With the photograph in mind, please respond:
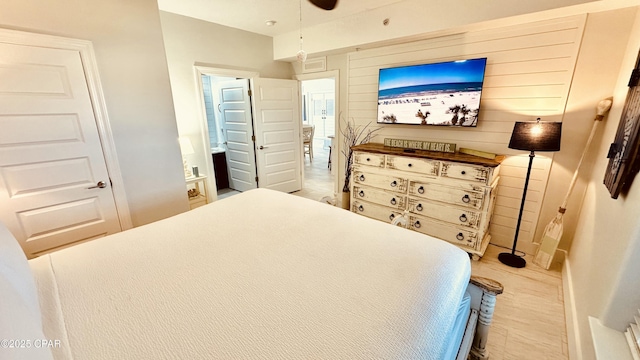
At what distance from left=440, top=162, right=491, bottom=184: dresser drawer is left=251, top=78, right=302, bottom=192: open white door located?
2.55 metres

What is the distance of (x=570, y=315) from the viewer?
5.65 feet

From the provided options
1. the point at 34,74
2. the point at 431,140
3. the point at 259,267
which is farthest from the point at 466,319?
the point at 34,74

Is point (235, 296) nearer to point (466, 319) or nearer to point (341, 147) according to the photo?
point (466, 319)

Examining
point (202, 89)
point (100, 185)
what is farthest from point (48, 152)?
point (202, 89)

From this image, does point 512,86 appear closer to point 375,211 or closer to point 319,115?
point 375,211

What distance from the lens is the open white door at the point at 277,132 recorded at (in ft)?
12.6

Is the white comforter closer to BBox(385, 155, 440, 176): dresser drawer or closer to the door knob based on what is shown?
the door knob

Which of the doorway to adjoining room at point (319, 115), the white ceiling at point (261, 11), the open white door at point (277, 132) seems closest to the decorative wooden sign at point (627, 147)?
the white ceiling at point (261, 11)

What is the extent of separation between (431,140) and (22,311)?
3207 millimetres

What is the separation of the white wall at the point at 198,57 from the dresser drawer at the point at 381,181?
2035mm

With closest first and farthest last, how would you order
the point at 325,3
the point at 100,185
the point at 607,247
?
the point at 607,247 → the point at 325,3 → the point at 100,185

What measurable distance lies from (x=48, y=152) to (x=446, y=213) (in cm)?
339

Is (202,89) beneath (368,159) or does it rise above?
above

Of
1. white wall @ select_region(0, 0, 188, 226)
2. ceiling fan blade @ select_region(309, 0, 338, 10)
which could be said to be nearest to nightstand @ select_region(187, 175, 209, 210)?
white wall @ select_region(0, 0, 188, 226)
